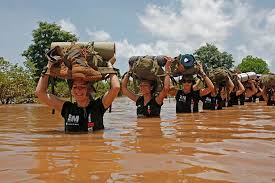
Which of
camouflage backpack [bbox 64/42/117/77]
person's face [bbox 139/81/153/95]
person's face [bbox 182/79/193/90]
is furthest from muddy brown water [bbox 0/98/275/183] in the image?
person's face [bbox 182/79/193/90]

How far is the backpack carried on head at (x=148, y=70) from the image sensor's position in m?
7.38

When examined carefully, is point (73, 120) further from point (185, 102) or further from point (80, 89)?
point (185, 102)

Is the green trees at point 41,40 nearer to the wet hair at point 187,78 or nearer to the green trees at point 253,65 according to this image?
the wet hair at point 187,78

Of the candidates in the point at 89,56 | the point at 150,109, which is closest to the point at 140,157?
the point at 89,56

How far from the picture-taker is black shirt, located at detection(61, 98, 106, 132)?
5.12 meters

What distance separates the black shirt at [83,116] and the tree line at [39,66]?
1.29 metres

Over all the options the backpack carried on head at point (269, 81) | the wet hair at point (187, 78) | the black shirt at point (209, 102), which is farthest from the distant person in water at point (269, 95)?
the wet hair at point (187, 78)

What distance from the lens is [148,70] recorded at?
736 cm

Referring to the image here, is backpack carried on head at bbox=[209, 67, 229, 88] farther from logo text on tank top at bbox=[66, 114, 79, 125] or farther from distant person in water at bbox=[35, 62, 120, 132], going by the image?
logo text on tank top at bbox=[66, 114, 79, 125]

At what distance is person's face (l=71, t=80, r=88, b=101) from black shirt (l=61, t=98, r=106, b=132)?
0.17 meters

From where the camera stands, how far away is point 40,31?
34.7 m

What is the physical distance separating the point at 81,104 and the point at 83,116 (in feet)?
0.54

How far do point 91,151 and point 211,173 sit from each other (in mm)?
1241

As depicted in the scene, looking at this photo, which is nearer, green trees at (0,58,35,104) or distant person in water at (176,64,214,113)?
distant person in water at (176,64,214,113)
